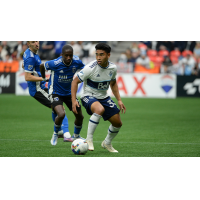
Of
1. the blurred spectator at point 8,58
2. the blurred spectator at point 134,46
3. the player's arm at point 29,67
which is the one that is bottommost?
the blurred spectator at point 8,58

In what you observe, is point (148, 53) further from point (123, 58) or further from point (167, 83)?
point (167, 83)

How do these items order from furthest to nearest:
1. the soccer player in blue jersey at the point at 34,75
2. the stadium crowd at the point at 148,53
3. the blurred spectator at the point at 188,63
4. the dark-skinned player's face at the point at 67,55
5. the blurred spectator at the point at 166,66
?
1. the stadium crowd at the point at 148,53
2. the blurred spectator at the point at 166,66
3. the blurred spectator at the point at 188,63
4. the soccer player in blue jersey at the point at 34,75
5. the dark-skinned player's face at the point at 67,55

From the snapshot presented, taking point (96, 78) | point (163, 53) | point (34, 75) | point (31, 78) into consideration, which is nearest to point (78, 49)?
point (163, 53)

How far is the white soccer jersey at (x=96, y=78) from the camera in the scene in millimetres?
6148

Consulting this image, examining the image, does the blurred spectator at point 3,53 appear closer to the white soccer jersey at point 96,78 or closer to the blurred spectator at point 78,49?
the blurred spectator at point 78,49

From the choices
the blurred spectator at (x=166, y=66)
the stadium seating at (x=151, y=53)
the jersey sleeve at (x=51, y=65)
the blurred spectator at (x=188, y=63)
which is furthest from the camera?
the stadium seating at (x=151, y=53)

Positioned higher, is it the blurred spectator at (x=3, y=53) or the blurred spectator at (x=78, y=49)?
the blurred spectator at (x=78, y=49)

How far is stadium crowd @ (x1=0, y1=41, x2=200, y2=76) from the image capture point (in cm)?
2205

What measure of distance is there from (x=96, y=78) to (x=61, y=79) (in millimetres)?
1310

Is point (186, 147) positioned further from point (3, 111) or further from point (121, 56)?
point (121, 56)

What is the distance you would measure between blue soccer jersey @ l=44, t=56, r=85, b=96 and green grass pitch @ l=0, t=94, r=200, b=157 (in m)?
1.09

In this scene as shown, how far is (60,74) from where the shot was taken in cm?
730

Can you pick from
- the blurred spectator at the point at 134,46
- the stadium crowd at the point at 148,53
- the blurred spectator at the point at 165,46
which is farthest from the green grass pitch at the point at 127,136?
the blurred spectator at the point at 134,46
